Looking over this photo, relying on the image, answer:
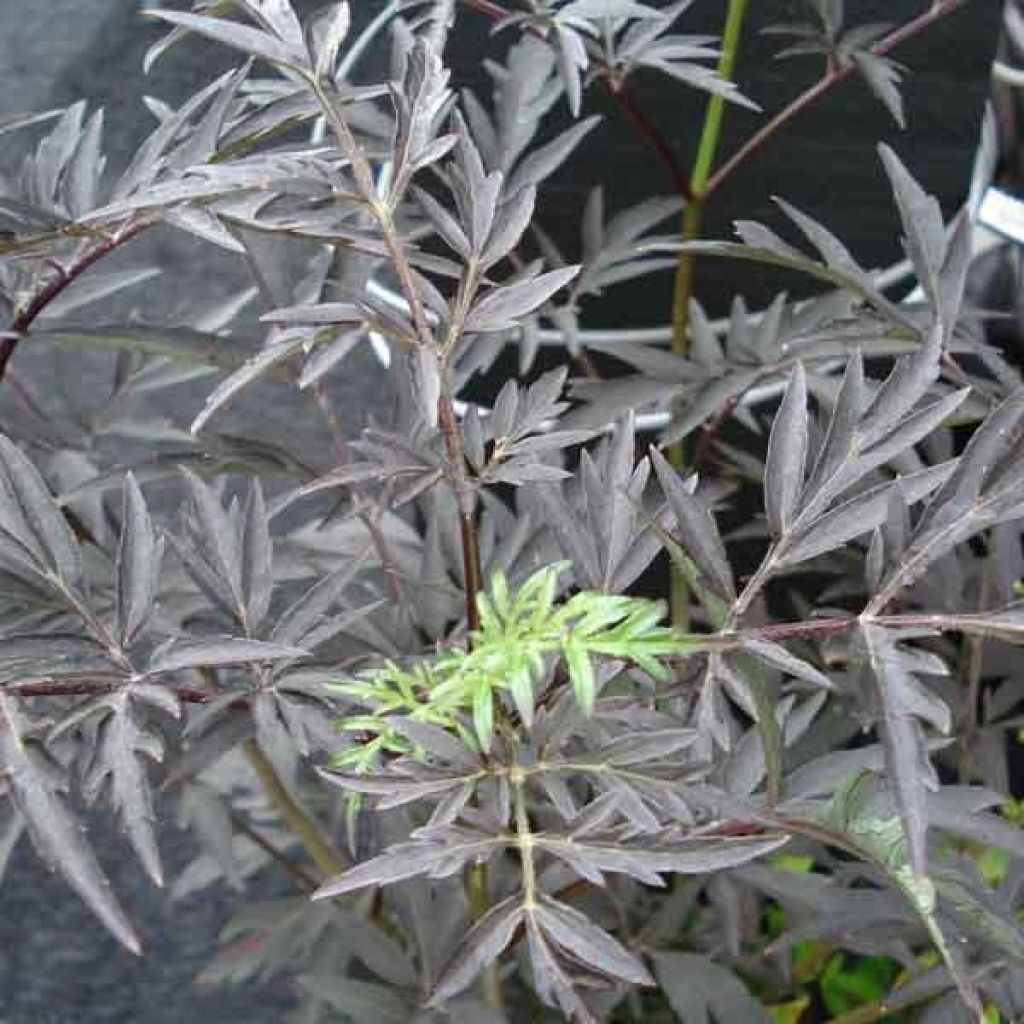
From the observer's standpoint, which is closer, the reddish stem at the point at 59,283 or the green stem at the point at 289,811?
the reddish stem at the point at 59,283

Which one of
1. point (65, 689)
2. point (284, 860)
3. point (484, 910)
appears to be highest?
point (65, 689)

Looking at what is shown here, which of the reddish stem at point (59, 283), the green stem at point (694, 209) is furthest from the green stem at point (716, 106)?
the reddish stem at point (59, 283)

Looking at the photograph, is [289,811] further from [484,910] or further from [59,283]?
[59,283]

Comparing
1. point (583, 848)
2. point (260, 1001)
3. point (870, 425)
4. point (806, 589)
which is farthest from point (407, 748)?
point (260, 1001)

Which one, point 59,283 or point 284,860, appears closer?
point 59,283

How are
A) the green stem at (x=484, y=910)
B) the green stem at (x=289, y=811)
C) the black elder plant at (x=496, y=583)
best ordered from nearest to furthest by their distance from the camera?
the black elder plant at (x=496, y=583)
the green stem at (x=484, y=910)
the green stem at (x=289, y=811)

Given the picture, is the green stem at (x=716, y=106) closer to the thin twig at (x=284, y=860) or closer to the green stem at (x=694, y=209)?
the green stem at (x=694, y=209)

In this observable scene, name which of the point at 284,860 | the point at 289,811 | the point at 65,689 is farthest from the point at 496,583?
the point at 284,860

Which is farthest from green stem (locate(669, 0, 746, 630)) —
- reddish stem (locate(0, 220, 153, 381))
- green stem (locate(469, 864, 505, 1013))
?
reddish stem (locate(0, 220, 153, 381))

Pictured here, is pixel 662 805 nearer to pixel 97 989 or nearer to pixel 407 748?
pixel 407 748
